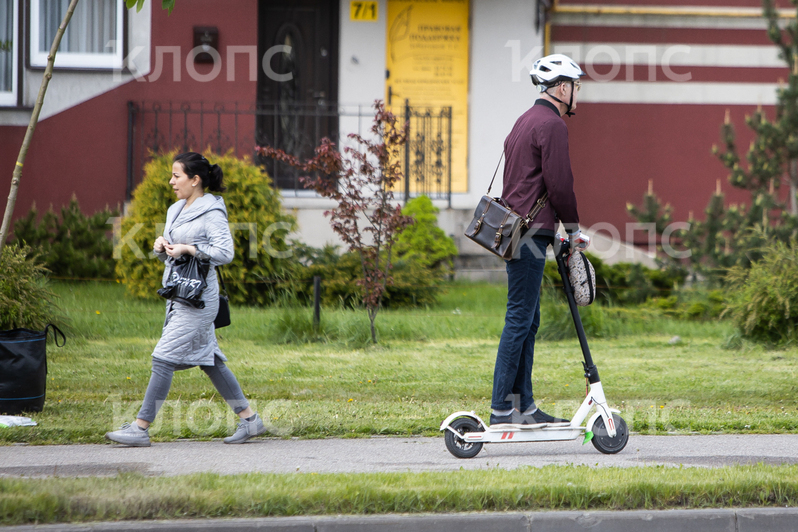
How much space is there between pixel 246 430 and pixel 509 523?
2.07 meters

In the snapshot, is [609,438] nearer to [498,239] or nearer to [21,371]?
[498,239]

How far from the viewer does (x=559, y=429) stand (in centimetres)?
507

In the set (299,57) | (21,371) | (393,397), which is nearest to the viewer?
(21,371)

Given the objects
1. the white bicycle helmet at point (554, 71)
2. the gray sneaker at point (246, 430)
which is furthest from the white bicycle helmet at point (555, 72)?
the gray sneaker at point (246, 430)

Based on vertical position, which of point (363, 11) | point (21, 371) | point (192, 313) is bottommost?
point (21, 371)

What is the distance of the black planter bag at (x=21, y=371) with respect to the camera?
5.80 metres

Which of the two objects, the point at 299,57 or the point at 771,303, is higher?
the point at 299,57

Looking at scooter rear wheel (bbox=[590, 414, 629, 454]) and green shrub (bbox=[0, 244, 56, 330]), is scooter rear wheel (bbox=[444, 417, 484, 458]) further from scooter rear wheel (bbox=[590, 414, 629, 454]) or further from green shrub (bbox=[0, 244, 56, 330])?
green shrub (bbox=[0, 244, 56, 330])

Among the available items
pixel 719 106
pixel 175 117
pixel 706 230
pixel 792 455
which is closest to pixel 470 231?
pixel 792 455

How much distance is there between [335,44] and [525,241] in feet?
33.9

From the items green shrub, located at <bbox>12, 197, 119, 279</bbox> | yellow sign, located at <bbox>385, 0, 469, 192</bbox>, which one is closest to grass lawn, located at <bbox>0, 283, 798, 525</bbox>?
green shrub, located at <bbox>12, 197, 119, 279</bbox>

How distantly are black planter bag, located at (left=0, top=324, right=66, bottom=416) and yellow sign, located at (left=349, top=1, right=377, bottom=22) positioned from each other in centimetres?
963

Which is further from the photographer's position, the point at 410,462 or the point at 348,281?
the point at 348,281

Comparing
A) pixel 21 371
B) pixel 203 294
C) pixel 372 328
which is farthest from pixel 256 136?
pixel 203 294
